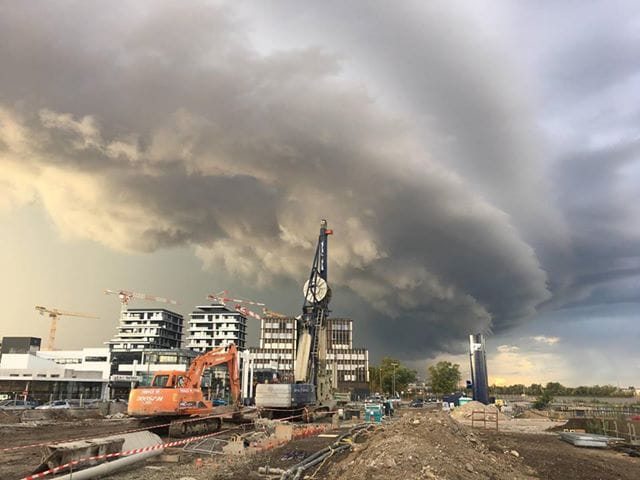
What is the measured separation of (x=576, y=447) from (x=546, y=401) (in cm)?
5652

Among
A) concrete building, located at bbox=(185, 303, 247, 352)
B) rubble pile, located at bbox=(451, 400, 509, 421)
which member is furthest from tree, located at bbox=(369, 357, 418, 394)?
rubble pile, located at bbox=(451, 400, 509, 421)

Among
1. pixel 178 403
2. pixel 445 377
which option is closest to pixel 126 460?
pixel 178 403

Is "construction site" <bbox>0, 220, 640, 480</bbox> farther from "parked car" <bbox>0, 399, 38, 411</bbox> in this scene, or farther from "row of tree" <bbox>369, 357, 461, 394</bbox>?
"row of tree" <bbox>369, 357, 461, 394</bbox>

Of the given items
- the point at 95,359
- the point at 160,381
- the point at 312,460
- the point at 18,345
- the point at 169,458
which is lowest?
the point at 169,458

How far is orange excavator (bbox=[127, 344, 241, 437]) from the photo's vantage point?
27500 mm

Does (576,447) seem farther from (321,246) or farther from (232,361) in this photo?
(321,246)

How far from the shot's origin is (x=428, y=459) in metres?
14.5

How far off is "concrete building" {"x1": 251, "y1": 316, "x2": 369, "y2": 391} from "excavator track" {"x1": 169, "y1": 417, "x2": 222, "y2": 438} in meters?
108

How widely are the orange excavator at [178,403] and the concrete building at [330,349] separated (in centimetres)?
10823

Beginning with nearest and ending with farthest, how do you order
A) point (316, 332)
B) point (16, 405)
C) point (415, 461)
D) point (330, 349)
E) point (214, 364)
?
point (415, 461) → point (214, 364) → point (316, 332) → point (16, 405) → point (330, 349)

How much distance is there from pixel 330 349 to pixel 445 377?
3624 cm

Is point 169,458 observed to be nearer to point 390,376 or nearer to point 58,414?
point 58,414

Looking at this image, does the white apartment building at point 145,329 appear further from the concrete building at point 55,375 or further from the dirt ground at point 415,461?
the dirt ground at point 415,461

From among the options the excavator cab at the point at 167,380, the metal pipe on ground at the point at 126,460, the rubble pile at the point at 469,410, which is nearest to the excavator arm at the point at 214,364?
the excavator cab at the point at 167,380
